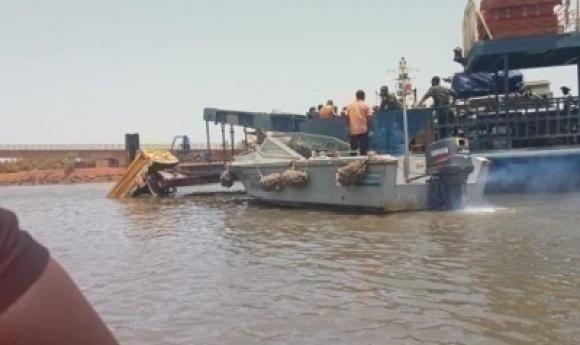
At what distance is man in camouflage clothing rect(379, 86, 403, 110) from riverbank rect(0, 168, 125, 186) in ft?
134

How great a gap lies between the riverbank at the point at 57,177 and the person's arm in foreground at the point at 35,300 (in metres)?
53.4

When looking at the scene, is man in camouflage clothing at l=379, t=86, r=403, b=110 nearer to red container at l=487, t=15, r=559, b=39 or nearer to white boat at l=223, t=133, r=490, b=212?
white boat at l=223, t=133, r=490, b=212

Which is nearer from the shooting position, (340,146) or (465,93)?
(340,146)

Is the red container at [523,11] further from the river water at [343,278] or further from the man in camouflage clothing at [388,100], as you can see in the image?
the river water at [343,278]

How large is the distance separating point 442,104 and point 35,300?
1508cm

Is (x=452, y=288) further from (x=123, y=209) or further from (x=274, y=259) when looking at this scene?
(x=123, y=209)

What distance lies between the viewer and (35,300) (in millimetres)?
992

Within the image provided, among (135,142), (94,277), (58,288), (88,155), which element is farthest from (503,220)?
(88,155)

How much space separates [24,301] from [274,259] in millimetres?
6207

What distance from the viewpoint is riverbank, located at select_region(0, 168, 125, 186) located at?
178 ft

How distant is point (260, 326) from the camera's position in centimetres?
445

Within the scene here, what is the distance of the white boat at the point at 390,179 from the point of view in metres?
10.7

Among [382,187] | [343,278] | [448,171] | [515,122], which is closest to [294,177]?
[382,187]

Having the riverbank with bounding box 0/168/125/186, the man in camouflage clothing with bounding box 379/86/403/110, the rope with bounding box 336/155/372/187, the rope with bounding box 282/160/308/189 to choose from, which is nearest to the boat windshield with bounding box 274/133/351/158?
the rope with bounding box 282/160/308/189
